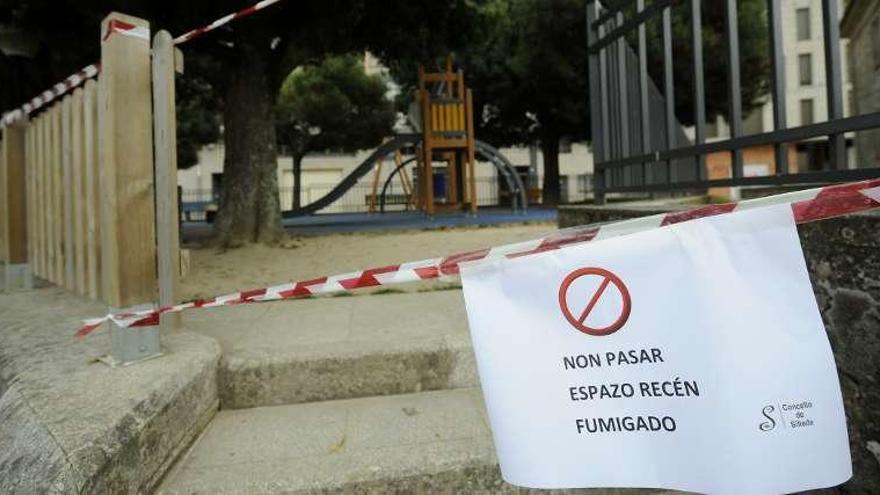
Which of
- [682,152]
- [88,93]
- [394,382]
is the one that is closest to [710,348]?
[394,382]

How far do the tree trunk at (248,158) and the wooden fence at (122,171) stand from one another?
4.50 m

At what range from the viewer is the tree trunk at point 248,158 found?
739 cm

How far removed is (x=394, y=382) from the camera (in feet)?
7.30

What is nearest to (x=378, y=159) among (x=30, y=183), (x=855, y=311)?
(x=30, y=183)

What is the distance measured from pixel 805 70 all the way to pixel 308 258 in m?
33.9

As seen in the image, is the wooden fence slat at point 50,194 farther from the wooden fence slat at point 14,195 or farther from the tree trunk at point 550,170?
the tree trunk at point 550,170

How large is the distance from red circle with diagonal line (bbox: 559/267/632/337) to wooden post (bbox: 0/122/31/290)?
3625 mm

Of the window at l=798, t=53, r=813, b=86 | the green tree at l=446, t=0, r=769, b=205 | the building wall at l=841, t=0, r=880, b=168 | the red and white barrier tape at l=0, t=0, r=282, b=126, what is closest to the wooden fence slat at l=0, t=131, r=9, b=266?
the red and white barrier tape at l=0, t=0, r=282, b=126

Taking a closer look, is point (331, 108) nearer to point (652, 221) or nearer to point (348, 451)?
point (348, 451)

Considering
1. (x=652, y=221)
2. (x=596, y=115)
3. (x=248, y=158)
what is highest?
(x=248, y=158)

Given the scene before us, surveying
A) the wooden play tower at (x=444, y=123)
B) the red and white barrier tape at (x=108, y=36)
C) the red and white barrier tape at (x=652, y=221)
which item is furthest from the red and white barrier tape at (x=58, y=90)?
the wooden play tower at (x=444, y=123)

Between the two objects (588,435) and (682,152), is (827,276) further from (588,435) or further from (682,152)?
(682,152)

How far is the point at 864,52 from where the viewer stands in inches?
361

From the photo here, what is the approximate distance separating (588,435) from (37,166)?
11.6 feet
